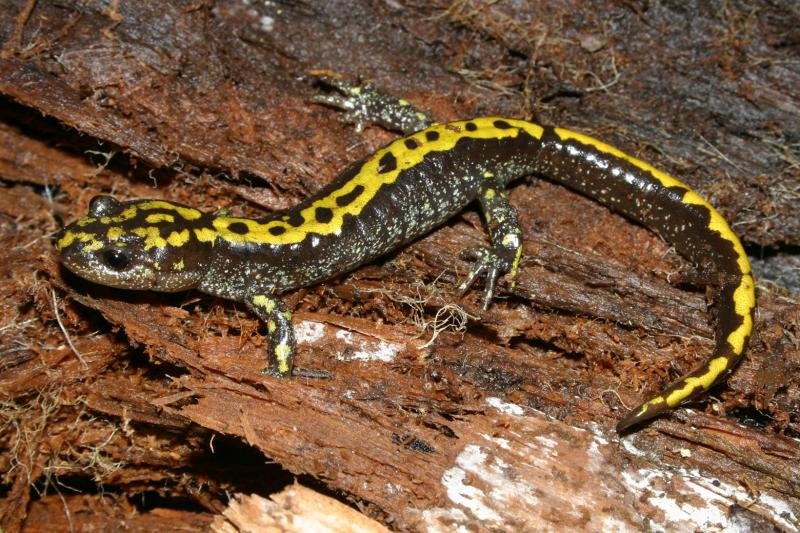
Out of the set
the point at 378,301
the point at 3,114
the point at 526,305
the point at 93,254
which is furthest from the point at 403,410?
the point at 3,114

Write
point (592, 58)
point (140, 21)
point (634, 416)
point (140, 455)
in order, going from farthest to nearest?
point (592, 58) < point (140, 21) < point (140, 455) < point (634, 416)

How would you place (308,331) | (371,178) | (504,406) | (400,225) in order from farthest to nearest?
(371,178) < (400,225) < (308,331) < (504,406)

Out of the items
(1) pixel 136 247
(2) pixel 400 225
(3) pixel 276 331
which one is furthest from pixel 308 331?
(1) pixel 136 247

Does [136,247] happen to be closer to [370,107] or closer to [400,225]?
[400,225]

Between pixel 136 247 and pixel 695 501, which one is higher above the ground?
pixel 695 501

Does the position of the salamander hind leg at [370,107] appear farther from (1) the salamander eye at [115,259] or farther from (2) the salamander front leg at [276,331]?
(1) the salamander eye at [115,259]

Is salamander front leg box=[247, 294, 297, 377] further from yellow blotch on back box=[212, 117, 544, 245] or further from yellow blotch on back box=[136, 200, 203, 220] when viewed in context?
yellow blotch on back box=[136, 200, 203, 220]

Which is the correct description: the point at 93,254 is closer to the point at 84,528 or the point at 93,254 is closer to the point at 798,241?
the point at 84,528
